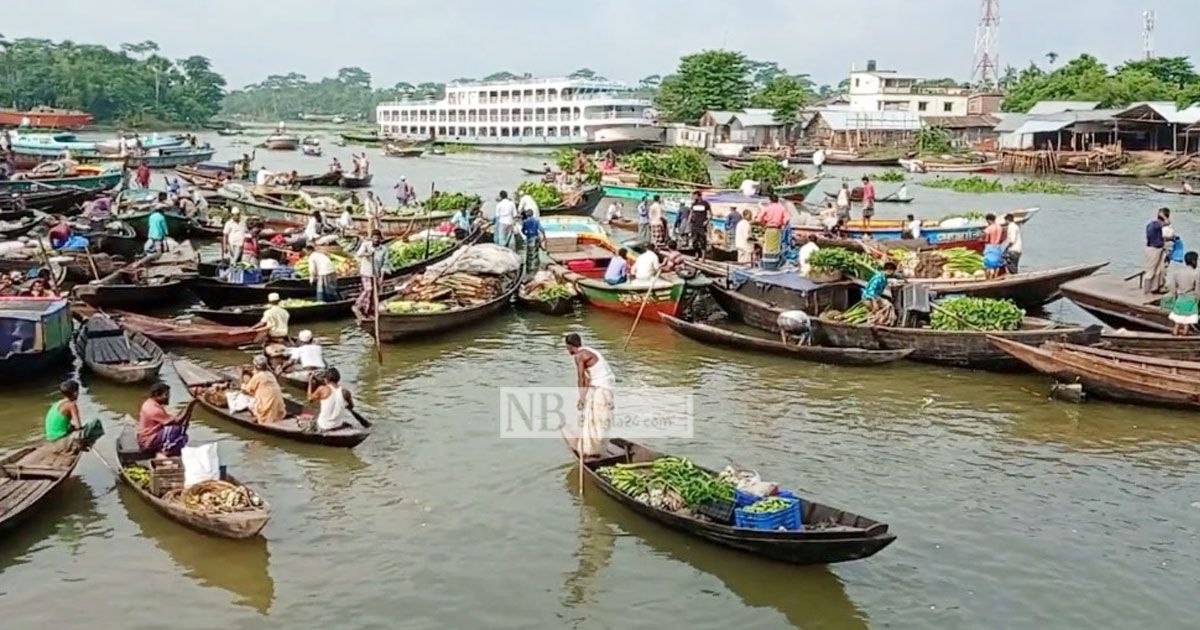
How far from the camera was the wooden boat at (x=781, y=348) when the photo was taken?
15.7 metres

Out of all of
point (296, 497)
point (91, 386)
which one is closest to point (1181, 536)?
point (296, 497)

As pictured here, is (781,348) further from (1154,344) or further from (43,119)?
(43,119)

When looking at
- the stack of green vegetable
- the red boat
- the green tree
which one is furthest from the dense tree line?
the stack of green vegetable

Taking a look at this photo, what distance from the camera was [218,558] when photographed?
383 inches

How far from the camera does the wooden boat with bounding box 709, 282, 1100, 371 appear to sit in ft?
49.9

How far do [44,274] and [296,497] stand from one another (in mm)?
10626

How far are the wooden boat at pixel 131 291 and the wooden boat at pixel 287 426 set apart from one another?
5.13 meters

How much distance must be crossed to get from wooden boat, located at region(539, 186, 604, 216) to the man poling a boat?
20.0m

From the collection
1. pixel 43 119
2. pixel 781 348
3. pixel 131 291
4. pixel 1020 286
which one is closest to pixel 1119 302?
pixel 1020 286

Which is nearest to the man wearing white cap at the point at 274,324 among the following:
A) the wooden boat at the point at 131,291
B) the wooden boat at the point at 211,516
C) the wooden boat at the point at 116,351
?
the wooden boat at the point at 116,351

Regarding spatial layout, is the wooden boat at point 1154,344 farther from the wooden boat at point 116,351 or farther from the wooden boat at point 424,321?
the wooden boat at point 116,351

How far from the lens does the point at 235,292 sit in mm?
18891

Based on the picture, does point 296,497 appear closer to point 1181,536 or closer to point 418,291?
point 418,291

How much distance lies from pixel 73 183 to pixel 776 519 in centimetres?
3166
